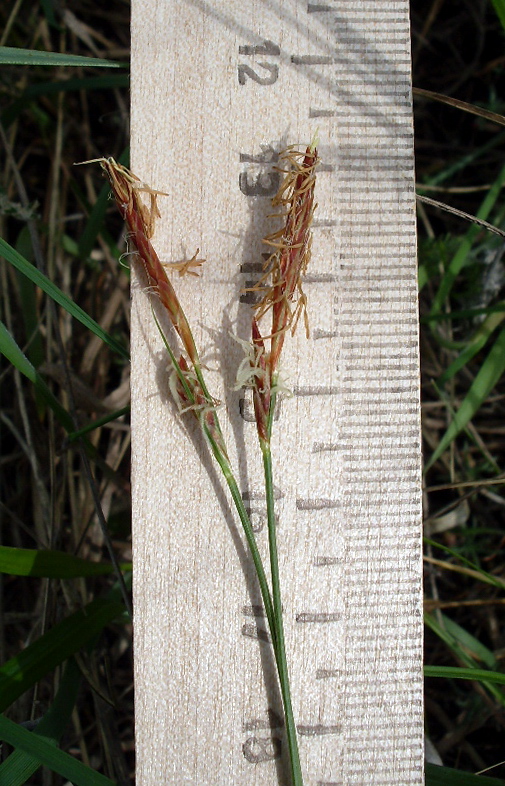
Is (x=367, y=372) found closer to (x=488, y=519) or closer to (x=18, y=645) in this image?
(x=488, y=519)

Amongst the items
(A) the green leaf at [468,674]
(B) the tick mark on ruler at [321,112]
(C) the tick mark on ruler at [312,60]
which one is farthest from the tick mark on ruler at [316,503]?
(C) the tick mark on ruler at [312,60]

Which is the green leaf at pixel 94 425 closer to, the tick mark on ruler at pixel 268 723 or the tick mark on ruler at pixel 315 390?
the tick mark on ruler at pixel 315 390

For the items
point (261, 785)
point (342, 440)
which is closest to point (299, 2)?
point (342, 440)

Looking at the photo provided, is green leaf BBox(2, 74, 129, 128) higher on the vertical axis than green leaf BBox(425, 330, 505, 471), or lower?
higher

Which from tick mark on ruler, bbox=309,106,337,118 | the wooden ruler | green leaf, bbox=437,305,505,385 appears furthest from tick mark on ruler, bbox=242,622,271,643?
tick mark on ruler, bbox=309,106,337,118

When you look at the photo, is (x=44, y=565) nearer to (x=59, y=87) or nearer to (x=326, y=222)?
(x=326, y=222)

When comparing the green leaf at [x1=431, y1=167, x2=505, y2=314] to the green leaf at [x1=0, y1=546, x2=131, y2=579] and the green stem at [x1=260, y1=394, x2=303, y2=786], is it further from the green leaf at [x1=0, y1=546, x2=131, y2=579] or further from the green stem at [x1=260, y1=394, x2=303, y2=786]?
the green leaf at [x1=0, y1=546, x2=131, y2=579]

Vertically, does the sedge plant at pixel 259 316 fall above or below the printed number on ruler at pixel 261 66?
below
